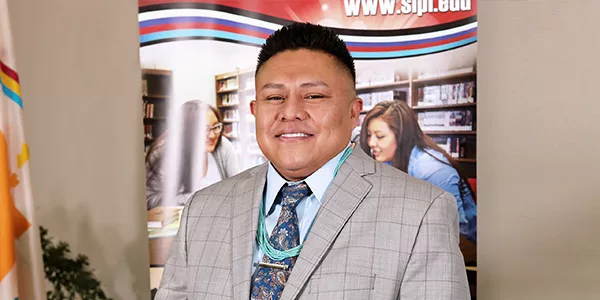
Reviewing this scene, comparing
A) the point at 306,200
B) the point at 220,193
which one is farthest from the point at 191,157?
the point at 306,200

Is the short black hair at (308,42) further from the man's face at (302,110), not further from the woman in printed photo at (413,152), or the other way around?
the woman in printed photo at (413,152)

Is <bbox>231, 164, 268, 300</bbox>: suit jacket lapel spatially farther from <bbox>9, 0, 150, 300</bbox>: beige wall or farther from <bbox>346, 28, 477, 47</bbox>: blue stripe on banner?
<bbox>9, 0, 150, 300</bbox>: beige wall

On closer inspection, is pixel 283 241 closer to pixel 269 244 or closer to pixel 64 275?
pixel 269 244

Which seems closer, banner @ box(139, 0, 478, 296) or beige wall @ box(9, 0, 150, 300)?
banner @ box(139, 0, 478, 296)

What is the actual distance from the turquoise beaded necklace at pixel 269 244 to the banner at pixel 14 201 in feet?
2.34

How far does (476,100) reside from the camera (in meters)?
2.46

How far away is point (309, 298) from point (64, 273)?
1.58 meters

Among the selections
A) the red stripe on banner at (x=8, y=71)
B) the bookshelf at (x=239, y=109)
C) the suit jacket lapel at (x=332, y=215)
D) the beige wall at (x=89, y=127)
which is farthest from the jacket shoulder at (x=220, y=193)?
the beige wall at (x=89, y=127)

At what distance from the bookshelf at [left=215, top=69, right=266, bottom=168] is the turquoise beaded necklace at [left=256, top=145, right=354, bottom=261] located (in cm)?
107

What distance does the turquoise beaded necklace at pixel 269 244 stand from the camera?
1410 millimetres

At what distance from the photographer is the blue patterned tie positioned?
1391mm

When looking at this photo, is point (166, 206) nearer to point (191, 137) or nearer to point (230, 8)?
point (191, 137)

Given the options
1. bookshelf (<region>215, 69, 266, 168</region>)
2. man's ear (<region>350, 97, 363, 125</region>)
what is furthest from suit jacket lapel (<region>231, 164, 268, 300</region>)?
bookshelf (<region>215, 69, 266, 168</region>)

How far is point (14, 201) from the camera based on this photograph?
1.67 m
